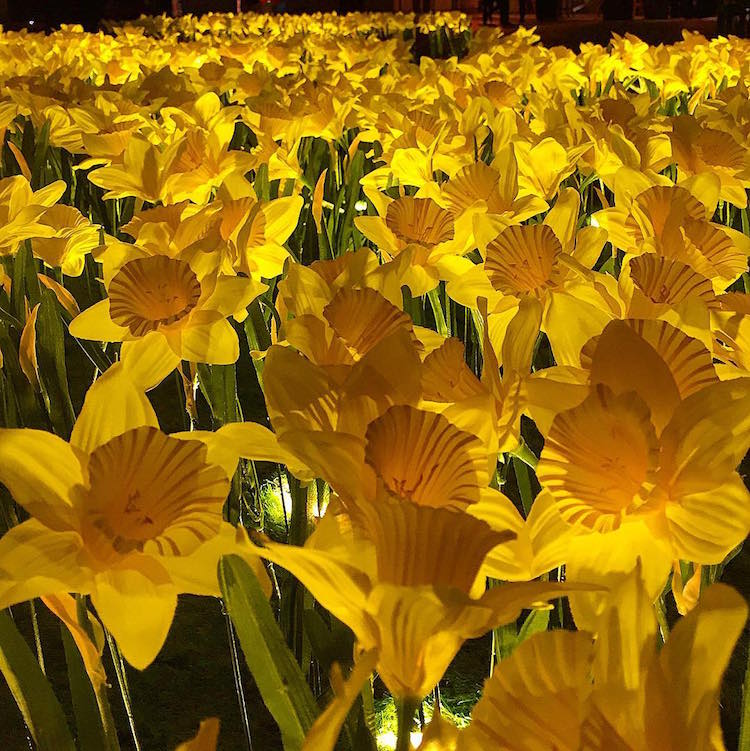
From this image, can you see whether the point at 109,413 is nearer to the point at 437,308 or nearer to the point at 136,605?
the point at 136,605

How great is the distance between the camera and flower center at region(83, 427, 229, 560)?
425mm

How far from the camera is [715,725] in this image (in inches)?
12.1

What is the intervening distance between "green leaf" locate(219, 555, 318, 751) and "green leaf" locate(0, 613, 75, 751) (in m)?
0.13

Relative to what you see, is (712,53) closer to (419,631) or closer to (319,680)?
(319,680)

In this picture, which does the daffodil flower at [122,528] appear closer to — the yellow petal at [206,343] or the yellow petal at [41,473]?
the yellow petal at [41,473]

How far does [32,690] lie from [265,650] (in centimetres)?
14

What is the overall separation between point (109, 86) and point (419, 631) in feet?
7.59

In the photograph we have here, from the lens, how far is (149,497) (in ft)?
1.42

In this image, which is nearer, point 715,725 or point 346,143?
point 715,725

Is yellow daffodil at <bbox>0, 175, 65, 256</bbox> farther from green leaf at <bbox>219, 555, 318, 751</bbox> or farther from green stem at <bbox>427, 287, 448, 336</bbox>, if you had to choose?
green leaf at <bbox>219, 555, 318, 751</bbox>

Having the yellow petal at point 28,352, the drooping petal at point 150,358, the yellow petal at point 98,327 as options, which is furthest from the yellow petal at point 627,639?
the yellow petal at point 28,352

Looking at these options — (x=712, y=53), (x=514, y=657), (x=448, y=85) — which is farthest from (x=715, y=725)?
(x=712, y=53)

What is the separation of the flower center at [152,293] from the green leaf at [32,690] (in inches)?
12.0

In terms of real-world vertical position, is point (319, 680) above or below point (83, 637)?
below
